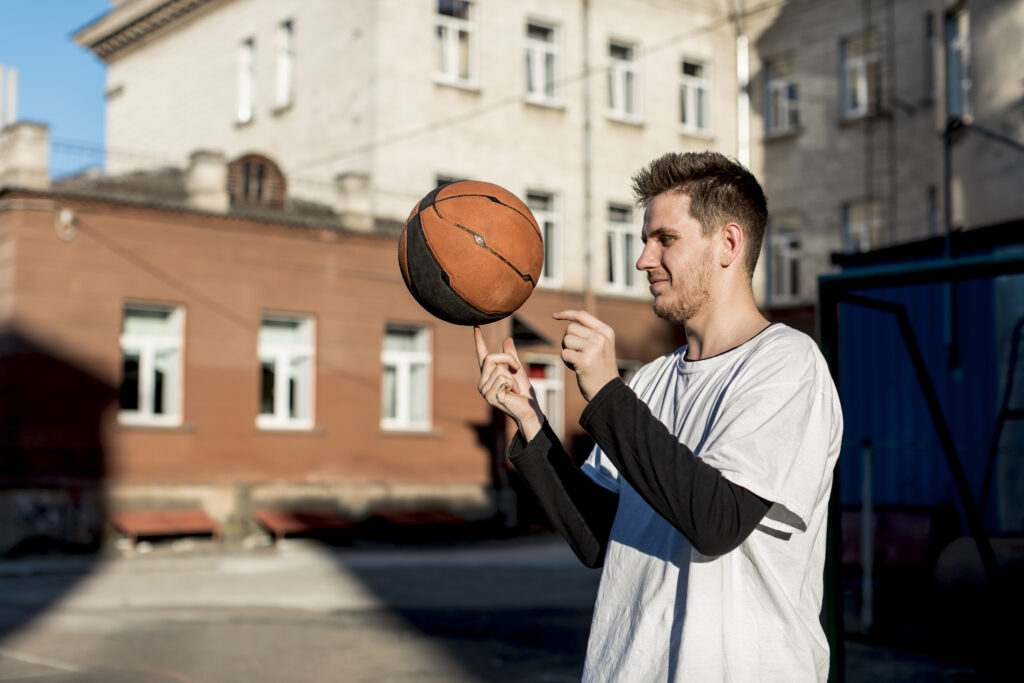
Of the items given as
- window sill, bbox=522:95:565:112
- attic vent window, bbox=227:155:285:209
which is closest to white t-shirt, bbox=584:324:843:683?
attic vent window, bbox=227:155:285:209

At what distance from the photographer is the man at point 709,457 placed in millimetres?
2527

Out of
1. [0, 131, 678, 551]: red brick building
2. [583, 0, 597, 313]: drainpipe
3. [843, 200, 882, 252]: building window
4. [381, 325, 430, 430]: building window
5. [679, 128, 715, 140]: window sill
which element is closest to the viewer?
[0, 131, 678, 551]: red brick building

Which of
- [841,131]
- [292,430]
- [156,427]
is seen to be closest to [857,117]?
[841,131]

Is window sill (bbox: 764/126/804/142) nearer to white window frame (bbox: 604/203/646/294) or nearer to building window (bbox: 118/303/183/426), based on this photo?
white window frame (bbox: 604/203/646/294)

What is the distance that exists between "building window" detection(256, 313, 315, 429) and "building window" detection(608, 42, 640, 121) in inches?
397

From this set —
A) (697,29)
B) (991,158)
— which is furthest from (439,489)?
(697,29)

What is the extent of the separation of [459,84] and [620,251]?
5318 millimetres

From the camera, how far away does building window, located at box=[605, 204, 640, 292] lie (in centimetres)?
2819

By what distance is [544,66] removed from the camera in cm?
2798

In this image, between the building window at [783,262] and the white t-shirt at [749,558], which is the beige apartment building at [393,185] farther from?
the white t-shirt at [749,558]

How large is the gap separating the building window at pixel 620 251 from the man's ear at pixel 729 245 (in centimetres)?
2509

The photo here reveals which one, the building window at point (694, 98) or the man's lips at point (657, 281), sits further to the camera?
the building window at point (694, 98)

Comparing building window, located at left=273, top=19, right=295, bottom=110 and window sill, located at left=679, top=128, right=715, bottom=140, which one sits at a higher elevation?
building window, located at left=273, top=19, right=295, bottom=110

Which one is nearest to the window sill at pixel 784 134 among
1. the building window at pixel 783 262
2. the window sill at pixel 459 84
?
the building window at pixel 783 262
